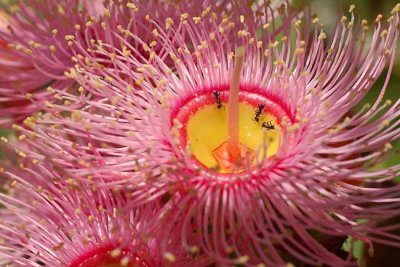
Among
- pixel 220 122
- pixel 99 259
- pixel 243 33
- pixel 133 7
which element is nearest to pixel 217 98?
pixel 220 122

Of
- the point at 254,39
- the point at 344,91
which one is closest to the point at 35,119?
the point at 254,39

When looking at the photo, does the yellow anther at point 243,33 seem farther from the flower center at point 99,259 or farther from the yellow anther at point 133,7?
the flower center at point 99,259

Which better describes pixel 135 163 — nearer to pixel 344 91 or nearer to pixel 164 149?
pixel 164 149

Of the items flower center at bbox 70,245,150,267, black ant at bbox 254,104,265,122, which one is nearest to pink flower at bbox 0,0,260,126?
black ant at bbox 254,104,265,122

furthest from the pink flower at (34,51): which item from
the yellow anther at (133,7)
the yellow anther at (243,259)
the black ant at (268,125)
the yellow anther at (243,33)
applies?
the yellow anther at (243,259)

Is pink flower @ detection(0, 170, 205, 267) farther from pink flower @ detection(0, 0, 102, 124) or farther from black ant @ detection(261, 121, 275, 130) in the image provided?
black ant @ detection(261, 121, 275, 130)
